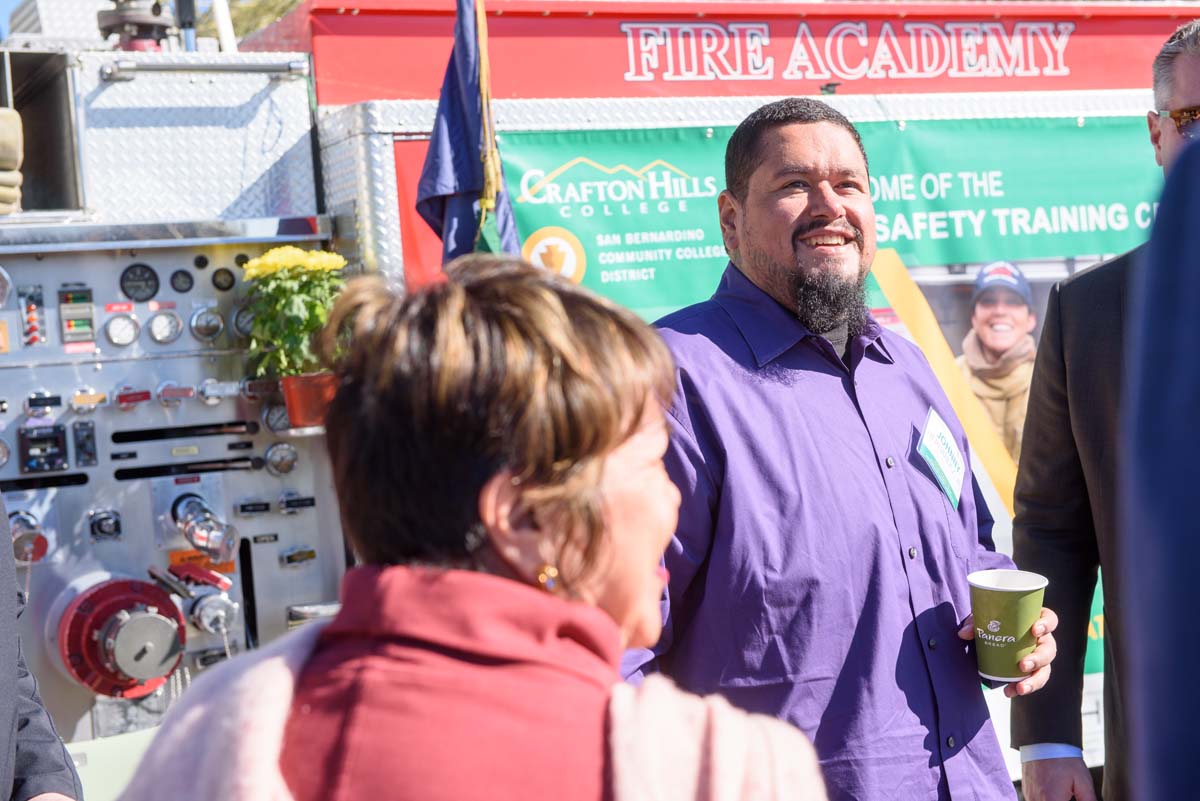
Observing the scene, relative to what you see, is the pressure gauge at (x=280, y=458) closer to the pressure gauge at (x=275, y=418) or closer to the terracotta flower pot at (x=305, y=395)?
the pressure gauge at (x=275, y=418)

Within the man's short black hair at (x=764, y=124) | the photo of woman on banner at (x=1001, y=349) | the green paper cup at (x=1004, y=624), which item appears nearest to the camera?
the green paper cup at (x=1004, y=624)

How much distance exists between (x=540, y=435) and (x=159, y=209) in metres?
3.79

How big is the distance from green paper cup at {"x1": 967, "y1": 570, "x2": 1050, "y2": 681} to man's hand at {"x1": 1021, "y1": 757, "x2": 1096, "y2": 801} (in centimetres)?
44

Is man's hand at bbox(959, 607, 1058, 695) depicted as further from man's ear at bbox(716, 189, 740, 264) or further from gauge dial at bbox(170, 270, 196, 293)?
gauge dial at bbox(170, 270, 196, 293)

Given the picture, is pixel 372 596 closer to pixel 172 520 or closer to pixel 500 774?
pixel 500 774

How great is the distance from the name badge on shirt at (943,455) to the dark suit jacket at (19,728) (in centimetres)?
158

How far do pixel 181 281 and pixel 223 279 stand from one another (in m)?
0.14

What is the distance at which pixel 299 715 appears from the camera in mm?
1058

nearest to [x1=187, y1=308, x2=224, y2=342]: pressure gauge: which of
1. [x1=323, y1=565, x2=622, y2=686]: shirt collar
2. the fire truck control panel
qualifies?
the fire truck control panel

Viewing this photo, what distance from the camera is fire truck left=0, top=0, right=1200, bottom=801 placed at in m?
4.19

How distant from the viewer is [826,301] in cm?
243

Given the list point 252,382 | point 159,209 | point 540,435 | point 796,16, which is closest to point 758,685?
point 540,435

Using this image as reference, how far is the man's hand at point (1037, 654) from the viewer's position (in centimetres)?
221

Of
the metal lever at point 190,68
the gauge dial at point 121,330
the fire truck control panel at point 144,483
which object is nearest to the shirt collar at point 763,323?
the fire truck control panel at point 144,483
